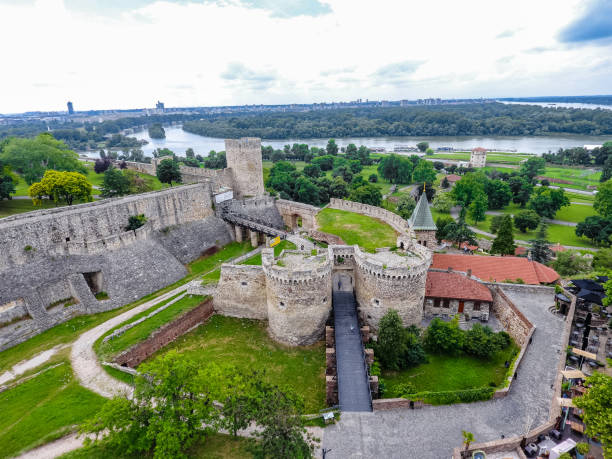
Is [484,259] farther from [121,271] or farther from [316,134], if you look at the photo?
[316,134]

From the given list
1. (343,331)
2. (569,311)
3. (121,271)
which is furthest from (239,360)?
(569,311)

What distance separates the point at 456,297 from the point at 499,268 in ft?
20.0

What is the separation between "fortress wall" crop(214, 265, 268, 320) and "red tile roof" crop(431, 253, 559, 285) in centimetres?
1344

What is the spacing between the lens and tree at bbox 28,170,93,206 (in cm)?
3497

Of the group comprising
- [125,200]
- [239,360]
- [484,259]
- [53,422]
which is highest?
[125,200]

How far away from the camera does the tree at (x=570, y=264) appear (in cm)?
3148

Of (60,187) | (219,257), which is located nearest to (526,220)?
(219,257)

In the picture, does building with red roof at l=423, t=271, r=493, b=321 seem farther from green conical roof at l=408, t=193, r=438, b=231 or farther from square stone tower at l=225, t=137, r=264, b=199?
square stone tower at l=225, t=137, r=264, b=199

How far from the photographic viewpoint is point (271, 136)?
162m

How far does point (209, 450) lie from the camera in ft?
48.9

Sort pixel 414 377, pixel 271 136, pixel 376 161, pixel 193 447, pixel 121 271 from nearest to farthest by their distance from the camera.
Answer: pixel 193 447, pixel 414 377, pixel 121 271, pixel 376 161, pixel 271 136

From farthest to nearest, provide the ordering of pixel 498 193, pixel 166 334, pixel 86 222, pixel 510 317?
1. pixel 498 193
2. pixel 86 222
3. pixel 166 334
4. pixel 510 317

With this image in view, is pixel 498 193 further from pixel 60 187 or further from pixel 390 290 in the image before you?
pixel 60 187

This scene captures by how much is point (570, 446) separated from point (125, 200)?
111 feet
